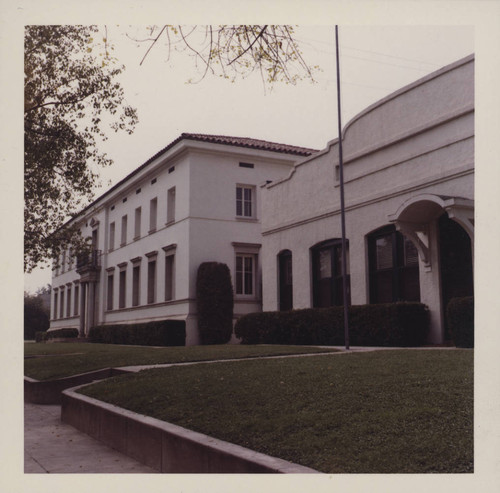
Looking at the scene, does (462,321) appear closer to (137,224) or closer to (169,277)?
(137,224)

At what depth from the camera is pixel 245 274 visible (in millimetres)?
24375

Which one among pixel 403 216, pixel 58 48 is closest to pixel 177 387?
pixel 58 48

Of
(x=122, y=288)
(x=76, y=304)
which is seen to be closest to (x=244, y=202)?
(x=122, y=288)

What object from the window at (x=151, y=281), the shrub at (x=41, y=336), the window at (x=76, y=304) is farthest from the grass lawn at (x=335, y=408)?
the shrub at (x=41, y=336)

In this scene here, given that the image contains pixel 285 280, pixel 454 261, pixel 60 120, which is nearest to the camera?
pixel 60 120

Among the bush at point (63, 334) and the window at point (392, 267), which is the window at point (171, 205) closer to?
the window at point (392, 267)

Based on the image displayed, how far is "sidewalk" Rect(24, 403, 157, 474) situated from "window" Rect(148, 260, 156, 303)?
52.4 feet

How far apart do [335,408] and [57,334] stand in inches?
1044

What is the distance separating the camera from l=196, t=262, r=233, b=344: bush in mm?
22297

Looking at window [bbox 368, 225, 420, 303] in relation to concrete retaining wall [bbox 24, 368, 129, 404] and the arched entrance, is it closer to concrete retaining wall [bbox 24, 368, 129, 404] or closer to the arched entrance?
the arched entrance

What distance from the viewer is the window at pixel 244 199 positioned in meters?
23.2

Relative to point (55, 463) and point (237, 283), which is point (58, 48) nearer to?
point (55, 463)

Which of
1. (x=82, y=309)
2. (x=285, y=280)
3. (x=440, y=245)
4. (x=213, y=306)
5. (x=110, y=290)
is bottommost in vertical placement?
(x=82, y=309)

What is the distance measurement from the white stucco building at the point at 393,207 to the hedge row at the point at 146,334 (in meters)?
3.97
